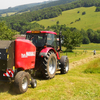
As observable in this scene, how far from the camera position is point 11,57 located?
6.59 metres

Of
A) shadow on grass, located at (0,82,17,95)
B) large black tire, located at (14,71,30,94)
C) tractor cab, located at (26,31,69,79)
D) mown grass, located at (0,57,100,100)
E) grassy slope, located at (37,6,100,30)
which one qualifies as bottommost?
mown grass, located at (0,57,100,100)

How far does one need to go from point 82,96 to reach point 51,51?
369 centimetres

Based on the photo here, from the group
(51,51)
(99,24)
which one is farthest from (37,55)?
(99,24)

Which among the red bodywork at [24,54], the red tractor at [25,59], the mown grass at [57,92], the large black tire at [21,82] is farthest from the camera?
the red bodywork at [24,54]

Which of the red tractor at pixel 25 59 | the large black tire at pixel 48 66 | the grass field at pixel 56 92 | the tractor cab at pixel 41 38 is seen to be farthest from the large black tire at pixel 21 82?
the tractor cab at pixel 41 38

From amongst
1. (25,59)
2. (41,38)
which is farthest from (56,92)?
(41,38)

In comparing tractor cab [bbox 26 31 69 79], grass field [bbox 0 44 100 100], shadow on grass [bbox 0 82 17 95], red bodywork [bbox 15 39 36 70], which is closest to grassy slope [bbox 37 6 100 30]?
tractor cab [bbox 26 31 69 79]

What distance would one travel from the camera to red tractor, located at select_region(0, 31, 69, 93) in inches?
256

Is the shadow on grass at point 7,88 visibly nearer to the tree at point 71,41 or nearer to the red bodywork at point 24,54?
the red bodywork at point 24,54

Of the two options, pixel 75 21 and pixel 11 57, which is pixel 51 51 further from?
pixel 75 21

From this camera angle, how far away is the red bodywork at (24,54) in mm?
6793

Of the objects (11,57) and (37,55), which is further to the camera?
(37,55)

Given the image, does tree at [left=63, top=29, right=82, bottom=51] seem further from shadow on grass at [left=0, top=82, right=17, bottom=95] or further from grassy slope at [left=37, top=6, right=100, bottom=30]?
grassy slope at [left=37, top=6, right=100, bottom=30]

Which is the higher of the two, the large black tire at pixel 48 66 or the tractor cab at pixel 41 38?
the tractor cab at pixel 41 38
